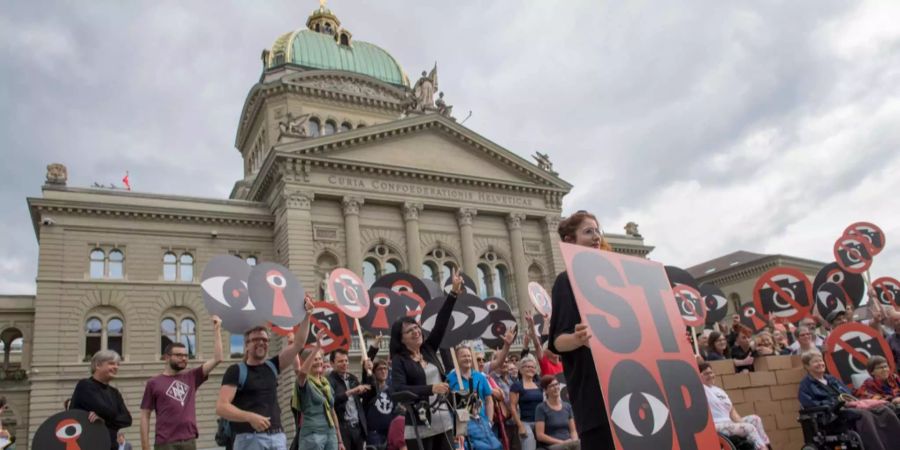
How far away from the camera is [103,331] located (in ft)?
96.5

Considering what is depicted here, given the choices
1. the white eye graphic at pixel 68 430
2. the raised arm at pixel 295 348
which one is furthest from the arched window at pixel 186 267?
the raised arm at pixel 295 348

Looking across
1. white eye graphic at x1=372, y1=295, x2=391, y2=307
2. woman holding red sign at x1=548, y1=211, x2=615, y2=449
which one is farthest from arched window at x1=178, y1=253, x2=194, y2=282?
woman holding red sign at x1=548, y1=211, x2=615, y2=449

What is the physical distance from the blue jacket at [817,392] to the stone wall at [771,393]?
4.48ft

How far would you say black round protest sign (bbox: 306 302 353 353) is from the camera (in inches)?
518

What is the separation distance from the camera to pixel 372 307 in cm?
1281

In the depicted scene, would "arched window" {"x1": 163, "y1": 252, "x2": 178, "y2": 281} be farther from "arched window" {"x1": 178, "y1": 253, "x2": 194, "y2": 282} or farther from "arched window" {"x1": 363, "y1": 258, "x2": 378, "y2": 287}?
"arched window" {"x1": 363, "y1": 258, "x2": 378, "y2": 287}

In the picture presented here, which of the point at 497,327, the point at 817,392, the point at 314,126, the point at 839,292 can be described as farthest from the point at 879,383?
the point at 314,126

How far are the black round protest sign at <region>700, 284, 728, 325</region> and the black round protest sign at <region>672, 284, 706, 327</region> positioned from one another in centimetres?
232

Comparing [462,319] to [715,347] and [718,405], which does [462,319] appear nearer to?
[718,405]

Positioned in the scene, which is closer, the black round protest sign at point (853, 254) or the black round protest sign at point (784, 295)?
the black round protest sign at point (784, 295)

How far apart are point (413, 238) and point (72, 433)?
1039 inches

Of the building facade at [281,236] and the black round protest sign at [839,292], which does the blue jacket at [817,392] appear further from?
the building facade at [281,236]

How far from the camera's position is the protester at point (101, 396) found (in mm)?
7398

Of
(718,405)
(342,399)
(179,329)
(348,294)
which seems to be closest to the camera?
(718,405)
